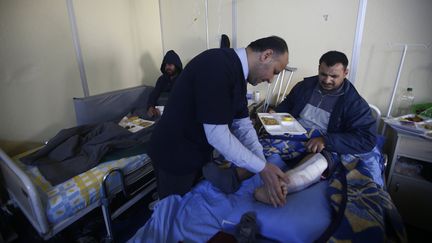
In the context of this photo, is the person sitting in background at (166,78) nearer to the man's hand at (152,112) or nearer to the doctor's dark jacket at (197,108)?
the man's hand at (152,112)

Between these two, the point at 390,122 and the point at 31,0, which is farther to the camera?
the point at 31,0

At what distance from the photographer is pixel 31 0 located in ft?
7.12

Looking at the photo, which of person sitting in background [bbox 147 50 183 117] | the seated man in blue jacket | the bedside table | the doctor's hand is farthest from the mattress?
the bedside table

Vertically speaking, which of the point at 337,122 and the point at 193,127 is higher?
the point at 193,127

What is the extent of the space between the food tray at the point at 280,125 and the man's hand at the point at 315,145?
92 mm

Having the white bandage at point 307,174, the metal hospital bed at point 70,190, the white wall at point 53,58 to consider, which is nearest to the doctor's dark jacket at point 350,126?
the white bandage at point 307,174

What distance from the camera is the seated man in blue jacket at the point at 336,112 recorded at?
5.22 ft

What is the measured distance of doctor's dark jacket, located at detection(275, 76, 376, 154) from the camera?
1589 millimetres

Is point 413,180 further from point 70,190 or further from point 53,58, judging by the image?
point 53,58

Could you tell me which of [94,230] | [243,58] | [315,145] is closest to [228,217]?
[243,58]

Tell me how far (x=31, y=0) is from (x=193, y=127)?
7.20 feet

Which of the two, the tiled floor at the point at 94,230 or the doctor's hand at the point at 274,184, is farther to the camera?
the tiled floor at the point at 94,230

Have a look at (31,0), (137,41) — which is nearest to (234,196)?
(31,0)

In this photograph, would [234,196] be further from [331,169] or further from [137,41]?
[137,41]
